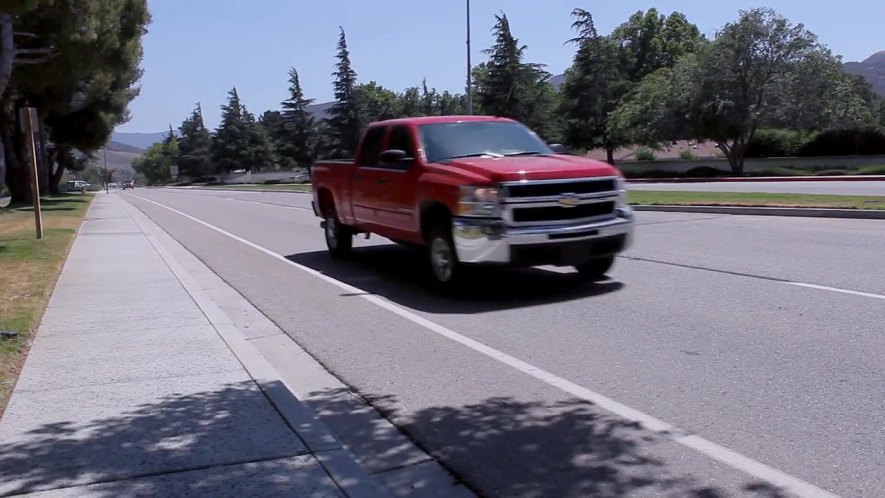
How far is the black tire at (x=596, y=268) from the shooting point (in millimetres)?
10477

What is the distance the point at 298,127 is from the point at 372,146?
77320 mm

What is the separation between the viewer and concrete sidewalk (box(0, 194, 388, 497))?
4.54 metres

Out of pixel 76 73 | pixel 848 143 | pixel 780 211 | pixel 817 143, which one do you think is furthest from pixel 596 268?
pixel 817 143

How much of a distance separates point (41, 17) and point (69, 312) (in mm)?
20620

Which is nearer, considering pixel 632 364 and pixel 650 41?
pixel 632 364

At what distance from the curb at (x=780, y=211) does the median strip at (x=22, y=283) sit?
534 inches

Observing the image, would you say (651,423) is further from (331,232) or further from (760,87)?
(760,87)

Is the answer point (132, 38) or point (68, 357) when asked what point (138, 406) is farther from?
point (132, 38)

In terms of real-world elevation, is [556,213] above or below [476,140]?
below

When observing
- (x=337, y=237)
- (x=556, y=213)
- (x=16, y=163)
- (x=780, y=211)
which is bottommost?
(x=780, y=211)

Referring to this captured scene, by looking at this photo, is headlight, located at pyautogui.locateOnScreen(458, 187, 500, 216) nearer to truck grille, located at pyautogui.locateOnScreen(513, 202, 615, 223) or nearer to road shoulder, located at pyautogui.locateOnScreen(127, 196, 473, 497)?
truck grille, located at pyautogui.locateOnScreen(513, 202, 615, 223)

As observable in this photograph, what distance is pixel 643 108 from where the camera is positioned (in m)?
52.1

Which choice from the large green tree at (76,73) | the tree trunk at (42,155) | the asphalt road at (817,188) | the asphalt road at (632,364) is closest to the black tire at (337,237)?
the asphalt road at (632,364)

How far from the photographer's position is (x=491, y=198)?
362 inches
